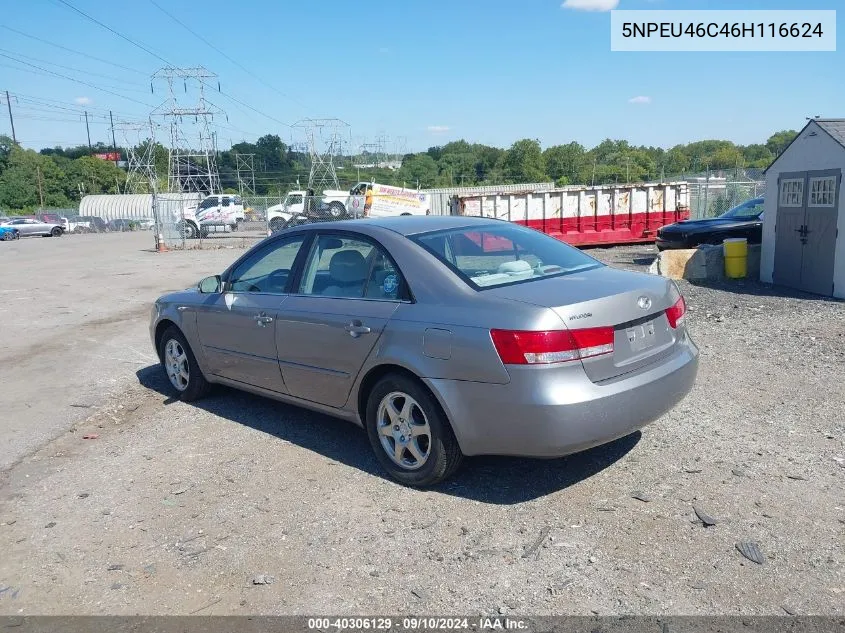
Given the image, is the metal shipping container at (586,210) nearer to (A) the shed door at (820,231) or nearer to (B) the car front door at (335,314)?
(A) the shed door at (820,231)

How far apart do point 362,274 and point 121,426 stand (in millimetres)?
2839

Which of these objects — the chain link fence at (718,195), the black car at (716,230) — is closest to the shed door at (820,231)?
the black car at (716,230)

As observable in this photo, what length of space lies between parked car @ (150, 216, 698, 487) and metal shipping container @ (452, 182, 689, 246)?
16.9m

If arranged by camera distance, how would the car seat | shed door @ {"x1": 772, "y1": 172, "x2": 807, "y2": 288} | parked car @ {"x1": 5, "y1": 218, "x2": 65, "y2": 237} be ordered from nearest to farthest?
the car seat, shed door @ {"x1": 772, "y1": 172, "x2": 807, "y2": 288}, parked car @ {"x1": 5, "y1": 218, "x2": 65, "y2": 237}

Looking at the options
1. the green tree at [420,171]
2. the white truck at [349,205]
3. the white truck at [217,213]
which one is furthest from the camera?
the green tree at [420,171]

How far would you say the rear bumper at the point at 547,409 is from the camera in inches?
147

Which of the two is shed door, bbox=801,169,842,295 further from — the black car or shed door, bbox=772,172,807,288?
the black car

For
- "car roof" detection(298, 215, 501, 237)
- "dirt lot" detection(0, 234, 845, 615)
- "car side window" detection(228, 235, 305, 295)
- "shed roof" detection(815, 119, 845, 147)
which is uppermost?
"shed roof" detection(815, 119, 845, 147)

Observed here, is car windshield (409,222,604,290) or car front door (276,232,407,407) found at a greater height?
car windshield (409,222,604,290)

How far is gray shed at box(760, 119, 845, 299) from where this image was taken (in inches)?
424

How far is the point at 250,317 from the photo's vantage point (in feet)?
17.7

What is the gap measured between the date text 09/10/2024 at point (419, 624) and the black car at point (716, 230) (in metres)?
14.2

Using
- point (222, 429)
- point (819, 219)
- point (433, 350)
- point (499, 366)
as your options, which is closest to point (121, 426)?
point (222, 429)

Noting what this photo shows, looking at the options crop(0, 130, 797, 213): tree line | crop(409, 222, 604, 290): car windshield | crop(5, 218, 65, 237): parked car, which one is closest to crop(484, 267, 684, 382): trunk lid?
crop(409, 222, 604, 290): car windshield
